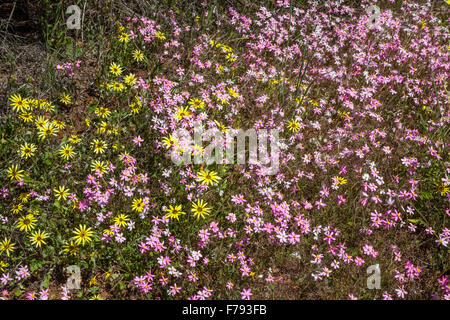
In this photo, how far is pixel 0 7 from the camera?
4.80 m

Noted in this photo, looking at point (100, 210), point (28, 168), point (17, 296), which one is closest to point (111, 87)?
point (28, 168)

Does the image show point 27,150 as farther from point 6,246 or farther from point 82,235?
point 82,235

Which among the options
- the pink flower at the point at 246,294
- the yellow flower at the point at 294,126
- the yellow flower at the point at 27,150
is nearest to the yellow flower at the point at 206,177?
the pink flower at the point at 246,294

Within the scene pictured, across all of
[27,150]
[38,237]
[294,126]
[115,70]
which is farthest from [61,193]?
[294,126]

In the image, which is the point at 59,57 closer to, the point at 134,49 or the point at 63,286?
the point at 134,49

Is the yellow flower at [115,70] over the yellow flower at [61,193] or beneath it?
over

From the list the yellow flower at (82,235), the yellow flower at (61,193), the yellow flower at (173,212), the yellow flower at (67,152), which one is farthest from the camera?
the yellow flower at (67,152)

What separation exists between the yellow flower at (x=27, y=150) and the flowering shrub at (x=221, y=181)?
0.02m

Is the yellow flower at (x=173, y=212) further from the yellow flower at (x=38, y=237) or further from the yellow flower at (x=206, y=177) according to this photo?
the yellow flower at (x=38, y=237)

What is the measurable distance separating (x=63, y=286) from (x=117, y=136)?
1.79 metres

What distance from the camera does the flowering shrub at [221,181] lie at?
3.31m

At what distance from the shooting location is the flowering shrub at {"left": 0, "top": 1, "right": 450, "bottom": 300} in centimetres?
331

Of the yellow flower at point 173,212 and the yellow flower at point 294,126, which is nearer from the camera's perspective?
the yellow flower at point 173,212

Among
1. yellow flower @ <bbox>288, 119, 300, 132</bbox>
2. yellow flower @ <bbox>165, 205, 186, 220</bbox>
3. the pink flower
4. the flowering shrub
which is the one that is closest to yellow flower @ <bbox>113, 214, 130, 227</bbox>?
the flowering shrub
